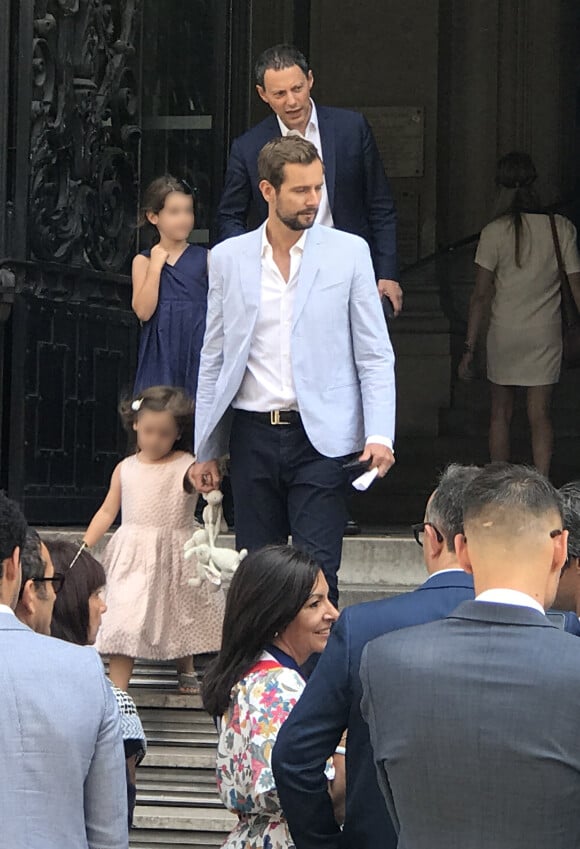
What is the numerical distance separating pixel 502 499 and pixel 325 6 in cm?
1094

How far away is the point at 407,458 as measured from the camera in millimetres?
11836

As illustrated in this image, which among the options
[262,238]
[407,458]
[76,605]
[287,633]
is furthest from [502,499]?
[407,458]

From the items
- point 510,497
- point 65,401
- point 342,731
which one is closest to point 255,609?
point 342,731

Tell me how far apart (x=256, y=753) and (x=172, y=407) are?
9.90 ft

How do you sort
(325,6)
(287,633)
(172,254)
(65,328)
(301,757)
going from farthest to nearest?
(325,6)
(65,328)
(172,254)
(287,633)
(301,757)

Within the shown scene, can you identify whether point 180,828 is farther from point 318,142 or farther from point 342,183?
point 318,142

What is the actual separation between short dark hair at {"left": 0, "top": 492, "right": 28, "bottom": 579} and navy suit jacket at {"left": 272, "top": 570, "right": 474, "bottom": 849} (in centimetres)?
64

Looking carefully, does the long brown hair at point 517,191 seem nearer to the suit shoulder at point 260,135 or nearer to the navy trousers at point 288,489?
the suit shoulder at point 260,135

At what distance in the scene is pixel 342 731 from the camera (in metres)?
3.63

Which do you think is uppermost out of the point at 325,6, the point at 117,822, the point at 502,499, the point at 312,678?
the point at 325,6

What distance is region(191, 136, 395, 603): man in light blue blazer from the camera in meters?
5.89

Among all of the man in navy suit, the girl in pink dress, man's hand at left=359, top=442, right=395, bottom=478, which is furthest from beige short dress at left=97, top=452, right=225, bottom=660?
the man in navy suit

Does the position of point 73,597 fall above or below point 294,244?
below

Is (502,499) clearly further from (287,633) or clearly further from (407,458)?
(407,458)
